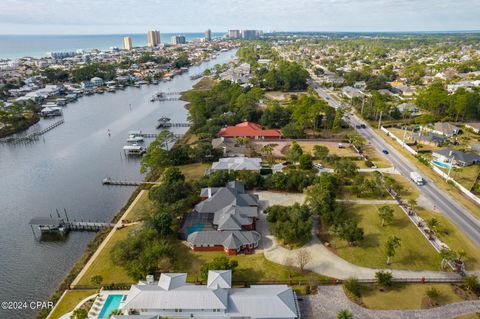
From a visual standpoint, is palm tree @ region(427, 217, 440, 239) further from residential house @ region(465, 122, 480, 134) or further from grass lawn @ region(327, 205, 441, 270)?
residential house @ region(465, 122, 480, 134)

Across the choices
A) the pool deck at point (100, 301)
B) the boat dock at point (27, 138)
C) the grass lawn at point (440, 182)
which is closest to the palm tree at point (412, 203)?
the grass lawn at point (440, 182)

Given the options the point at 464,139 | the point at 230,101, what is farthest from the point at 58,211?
the point at 464,139

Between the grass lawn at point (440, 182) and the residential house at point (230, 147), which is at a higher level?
the residential house at point (230, 147)

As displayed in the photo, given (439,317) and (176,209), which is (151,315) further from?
(439,317)

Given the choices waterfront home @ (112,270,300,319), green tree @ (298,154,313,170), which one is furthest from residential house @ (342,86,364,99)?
waterfront home @ (112,270,300,319)

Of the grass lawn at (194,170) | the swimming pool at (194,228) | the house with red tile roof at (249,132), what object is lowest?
the swimming pool at (194,228)

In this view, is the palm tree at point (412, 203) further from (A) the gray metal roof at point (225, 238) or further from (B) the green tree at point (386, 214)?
(A) the gray metal roof at point (225, 238)

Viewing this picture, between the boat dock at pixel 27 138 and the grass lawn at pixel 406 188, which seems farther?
the boat dock at pixel 27 138
